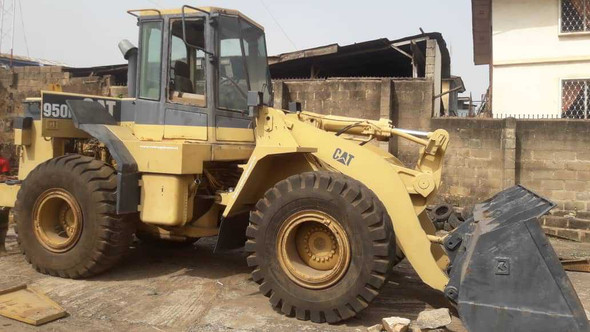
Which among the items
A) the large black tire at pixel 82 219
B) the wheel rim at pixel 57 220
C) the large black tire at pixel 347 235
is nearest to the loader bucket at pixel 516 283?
the large black tire at pixel 347 235

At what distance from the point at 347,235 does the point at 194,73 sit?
2.56 metres

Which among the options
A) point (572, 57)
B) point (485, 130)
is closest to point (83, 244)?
point (485, 130)

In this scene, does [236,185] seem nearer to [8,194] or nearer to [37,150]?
[37,150]

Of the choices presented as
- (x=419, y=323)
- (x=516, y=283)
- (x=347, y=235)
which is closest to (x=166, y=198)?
(x=347, y=235)

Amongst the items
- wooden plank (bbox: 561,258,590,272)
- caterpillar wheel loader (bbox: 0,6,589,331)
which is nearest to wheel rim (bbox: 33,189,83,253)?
caterpillar wheel loader (bbox: 0,6,589,331)

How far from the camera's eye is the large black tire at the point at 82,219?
5.07 meters

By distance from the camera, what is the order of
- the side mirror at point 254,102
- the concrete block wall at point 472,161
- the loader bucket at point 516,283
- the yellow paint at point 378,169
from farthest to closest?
the concrete block wall at point 472,161 → the side mirror at point 254,102 → the yellow paint at point 378,169 → the loader bucket at point 516,283

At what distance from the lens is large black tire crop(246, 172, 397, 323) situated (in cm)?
397

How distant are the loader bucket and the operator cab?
285cm

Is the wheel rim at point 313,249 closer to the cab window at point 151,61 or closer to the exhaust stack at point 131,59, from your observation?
the cab window at point 151,61

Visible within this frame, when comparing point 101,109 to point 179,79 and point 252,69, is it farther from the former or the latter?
point 252,69

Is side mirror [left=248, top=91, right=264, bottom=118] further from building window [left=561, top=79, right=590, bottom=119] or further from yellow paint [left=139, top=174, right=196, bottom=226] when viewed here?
building window [left=561, top=79, right=590, bottom=119]

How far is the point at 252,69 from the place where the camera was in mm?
5547

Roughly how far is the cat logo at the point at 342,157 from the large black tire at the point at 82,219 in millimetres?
2318
